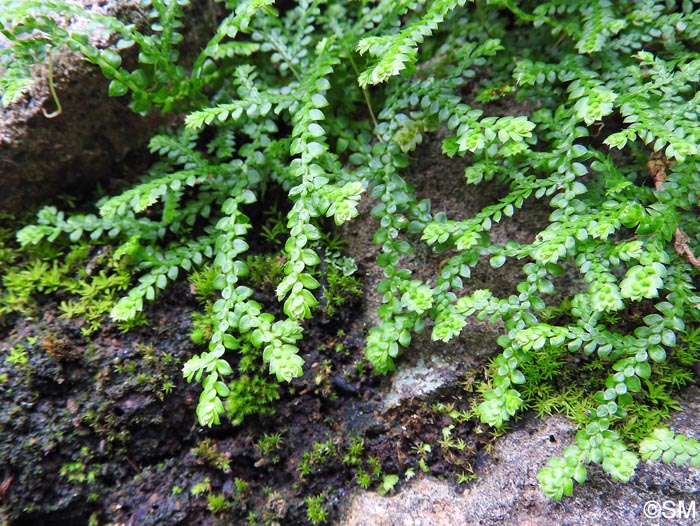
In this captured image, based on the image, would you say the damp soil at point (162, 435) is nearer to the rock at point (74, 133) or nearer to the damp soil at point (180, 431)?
the damp soil at point (180, 431)

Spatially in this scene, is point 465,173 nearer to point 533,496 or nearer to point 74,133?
point 533,496

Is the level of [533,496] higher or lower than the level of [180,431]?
lower

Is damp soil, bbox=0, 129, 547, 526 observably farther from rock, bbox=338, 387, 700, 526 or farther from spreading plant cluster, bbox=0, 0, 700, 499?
spreading plant cluster, bbox=0, 0, 700, 499

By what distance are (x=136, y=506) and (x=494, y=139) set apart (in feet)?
9.62

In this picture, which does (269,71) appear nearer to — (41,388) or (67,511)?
(41,388)

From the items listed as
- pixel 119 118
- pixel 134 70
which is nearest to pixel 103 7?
pixel 134 70

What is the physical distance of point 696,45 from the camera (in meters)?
2.87

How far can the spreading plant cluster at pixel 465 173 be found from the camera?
2.33 metres

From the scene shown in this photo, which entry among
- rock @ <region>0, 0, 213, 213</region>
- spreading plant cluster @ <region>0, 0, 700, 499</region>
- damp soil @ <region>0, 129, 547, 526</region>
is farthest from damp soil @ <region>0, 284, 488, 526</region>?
rock @ <region>0, 0, 213, 213</region>

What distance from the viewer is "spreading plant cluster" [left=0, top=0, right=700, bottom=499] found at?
2334mm

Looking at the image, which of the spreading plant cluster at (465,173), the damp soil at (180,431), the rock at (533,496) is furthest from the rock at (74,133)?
the rock at (533,496)

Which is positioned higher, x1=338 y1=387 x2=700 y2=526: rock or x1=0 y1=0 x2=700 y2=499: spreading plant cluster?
x1=0 y1=0 x2=700 y2=499: spreading plant cluster

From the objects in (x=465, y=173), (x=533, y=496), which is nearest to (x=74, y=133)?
(x=465, y=173)

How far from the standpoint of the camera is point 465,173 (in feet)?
9.51
